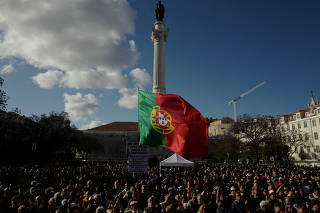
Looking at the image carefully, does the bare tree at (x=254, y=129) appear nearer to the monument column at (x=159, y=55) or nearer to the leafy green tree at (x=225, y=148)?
the leafy green tree at (x=225, y=148)

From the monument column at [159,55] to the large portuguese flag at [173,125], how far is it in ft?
134

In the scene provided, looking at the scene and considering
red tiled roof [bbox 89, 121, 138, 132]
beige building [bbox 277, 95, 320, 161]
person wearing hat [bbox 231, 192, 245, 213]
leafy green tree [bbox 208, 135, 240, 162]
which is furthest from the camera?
red tiled roof [bbox 89, 121, 138, 132]

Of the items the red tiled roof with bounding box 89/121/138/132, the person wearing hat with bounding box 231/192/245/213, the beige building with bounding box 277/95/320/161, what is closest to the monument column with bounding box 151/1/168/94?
the beige building with bounding box 277/95/320/161

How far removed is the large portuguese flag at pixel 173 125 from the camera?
28.5 feet

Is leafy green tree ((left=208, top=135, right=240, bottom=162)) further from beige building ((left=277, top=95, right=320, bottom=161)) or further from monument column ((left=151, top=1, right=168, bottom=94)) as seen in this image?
monument column ((left=151, top=1, right=168, bottom=94))

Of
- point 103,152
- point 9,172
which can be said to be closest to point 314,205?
point 9,172

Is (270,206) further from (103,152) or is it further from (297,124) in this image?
(103,152)

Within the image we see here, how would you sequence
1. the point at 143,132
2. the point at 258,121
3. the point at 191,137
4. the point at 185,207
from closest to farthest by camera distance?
the point at 185,207
the point at 191,137
the point at 143,132
the point at 258,121

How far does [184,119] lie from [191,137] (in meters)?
0.85

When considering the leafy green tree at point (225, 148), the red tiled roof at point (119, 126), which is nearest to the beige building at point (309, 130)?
the leafy green tree at point (225, 148)

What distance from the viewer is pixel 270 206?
21.8ft

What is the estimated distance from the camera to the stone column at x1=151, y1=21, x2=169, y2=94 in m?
51.9

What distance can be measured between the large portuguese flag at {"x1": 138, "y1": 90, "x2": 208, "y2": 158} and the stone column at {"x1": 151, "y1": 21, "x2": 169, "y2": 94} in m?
40.7

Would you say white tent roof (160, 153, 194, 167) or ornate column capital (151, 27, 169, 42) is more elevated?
ornate column capital (151, 27, 169, 42)
